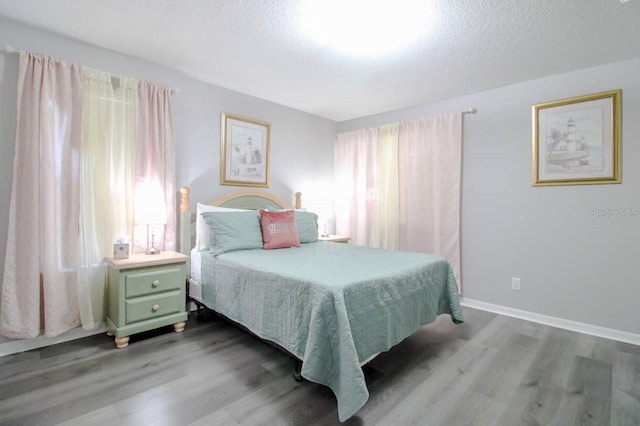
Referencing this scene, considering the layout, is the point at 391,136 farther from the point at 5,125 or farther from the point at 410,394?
the point at 5,125

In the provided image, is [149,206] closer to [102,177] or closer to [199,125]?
[102,177]

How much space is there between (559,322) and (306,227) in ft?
8.67

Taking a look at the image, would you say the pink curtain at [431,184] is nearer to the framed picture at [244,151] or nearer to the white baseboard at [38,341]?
the framed picture at [244,151]

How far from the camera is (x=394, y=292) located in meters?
2.04

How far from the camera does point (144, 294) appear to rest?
2.48 meters

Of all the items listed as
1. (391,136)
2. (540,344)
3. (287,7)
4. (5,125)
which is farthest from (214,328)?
(391,136)

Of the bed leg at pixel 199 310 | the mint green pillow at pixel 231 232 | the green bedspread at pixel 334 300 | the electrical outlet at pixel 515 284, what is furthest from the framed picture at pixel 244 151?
the electrical outlet at pixel 515 284

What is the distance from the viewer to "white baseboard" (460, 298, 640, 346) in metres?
2.62

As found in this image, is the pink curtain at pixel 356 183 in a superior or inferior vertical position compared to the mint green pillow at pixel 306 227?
superior

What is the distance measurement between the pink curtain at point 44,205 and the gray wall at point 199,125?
0.41 ft

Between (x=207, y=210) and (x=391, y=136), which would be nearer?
(x=207, y=210)

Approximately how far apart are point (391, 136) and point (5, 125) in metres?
3.76

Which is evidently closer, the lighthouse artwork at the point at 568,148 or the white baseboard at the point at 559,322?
the white baseboard at the point at 559,322

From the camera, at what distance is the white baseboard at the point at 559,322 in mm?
2625
